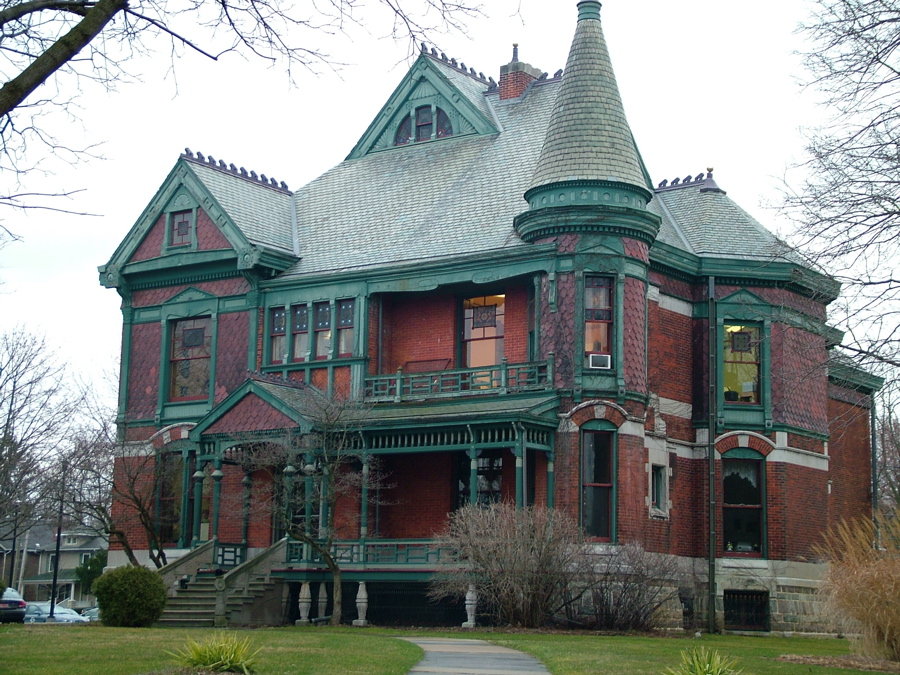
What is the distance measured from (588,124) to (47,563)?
239 feet

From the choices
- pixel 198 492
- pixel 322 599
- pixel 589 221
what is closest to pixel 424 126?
pixel 589 221

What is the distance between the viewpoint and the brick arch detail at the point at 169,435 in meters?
36.5

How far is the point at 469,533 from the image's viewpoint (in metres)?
26.3

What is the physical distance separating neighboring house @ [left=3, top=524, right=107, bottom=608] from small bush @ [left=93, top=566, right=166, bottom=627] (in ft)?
193

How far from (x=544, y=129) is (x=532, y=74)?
4.24 metres

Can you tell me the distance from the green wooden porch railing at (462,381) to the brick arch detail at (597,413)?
0.94 metres

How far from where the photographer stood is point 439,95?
3922 centimetres

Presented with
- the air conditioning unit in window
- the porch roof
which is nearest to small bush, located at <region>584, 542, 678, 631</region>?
the porch roof

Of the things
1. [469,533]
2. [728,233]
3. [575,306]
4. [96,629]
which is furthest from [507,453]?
[96,629]

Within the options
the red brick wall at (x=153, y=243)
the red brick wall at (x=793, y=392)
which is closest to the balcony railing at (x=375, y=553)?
the red brick wall at (x=793, y=392)

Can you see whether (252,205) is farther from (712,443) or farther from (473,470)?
(712,443)

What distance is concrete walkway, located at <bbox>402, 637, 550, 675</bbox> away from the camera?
16.4 metres

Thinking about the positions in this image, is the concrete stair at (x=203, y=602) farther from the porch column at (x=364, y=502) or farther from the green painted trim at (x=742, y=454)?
the green painted trim at (x=742, y=454)

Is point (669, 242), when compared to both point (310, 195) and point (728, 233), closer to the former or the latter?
point (728, 233)
